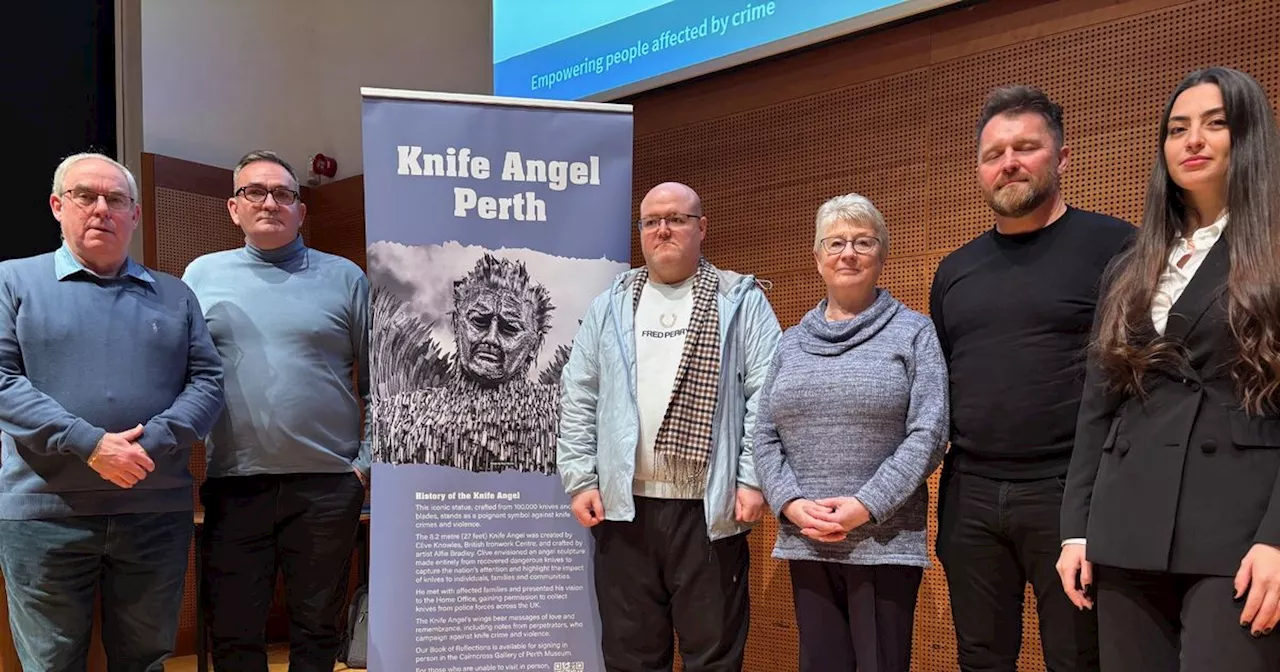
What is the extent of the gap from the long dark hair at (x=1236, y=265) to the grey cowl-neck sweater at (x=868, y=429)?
0.48 m

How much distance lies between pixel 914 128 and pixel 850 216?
1.31 meters

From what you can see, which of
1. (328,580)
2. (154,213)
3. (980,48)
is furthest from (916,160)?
(154,213)

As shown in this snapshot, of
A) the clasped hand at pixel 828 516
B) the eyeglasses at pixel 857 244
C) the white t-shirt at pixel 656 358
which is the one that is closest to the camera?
the clasped hand at pixel 828 516

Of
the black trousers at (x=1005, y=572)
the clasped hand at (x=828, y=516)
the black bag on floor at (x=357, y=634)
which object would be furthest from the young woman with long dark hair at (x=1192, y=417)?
the black bag on floor at (x=357, y=634)

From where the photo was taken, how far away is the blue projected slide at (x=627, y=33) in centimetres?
341

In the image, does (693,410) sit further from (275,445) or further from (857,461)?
(275,445)

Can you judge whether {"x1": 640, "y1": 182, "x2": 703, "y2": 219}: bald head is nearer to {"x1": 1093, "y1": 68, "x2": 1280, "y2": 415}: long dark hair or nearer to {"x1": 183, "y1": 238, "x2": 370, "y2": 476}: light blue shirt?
{"x1": 183, "y1": 238, "x2": 370, "y2": 476}: light blue shirt

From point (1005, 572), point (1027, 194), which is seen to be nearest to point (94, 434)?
point (1005, 572)

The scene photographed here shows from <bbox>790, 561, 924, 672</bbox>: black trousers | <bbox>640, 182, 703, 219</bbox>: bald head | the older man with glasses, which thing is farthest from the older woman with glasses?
<bbox>640, 182, 703, 219</bbox>: bald head

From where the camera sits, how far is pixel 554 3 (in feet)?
13.7

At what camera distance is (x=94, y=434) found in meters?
2.35

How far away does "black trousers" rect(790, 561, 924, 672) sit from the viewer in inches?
83.3

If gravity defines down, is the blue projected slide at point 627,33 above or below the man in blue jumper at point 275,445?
above

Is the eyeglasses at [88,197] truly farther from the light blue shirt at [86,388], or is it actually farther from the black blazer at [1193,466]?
the black blazer at [1193,466]
